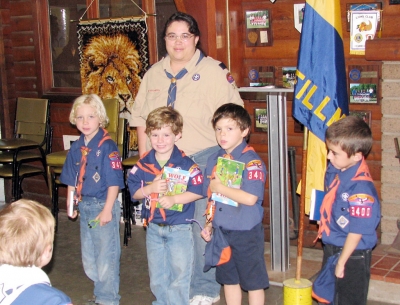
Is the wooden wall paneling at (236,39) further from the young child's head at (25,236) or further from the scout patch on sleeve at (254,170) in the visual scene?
the young child's head at (25,236)

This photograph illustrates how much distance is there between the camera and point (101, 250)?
12.7ft

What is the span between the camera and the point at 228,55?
15.6ft

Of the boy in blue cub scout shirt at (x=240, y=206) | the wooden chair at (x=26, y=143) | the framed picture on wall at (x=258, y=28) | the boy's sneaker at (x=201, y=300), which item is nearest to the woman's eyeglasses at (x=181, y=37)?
the boy in blue cub scout shirt at (x=240, y=206)

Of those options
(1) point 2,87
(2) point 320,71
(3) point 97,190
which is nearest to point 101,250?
(3) point 97,190

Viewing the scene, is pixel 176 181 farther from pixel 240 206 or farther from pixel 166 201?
pixel 240 206

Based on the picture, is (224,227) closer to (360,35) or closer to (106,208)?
(106,208)

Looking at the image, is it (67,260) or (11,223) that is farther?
(67,260)

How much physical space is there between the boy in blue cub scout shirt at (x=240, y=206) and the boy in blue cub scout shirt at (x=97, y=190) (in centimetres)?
68

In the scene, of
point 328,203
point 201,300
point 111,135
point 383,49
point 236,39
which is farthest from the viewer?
point 111,135

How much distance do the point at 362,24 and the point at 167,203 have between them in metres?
1.96

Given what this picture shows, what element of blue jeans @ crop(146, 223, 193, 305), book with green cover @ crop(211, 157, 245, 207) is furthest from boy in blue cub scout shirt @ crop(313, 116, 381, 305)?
blue jeans @ crop(146, 223, 193, 305)

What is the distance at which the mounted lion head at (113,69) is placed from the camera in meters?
5.66

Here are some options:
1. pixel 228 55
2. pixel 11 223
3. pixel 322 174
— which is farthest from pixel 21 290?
pixel 228 55

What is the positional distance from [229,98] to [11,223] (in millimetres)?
2006
